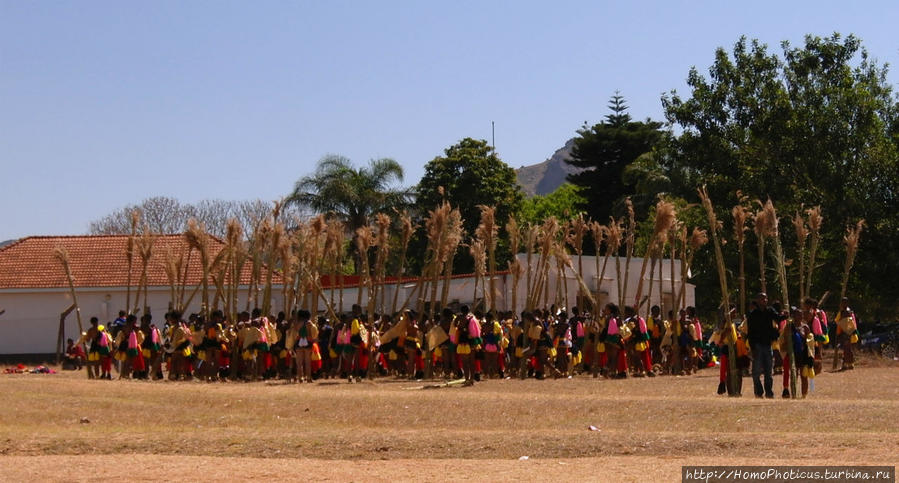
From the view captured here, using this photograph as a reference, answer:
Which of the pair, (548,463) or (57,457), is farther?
(57,457)

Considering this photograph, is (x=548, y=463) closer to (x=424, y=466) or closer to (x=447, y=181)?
(x=424, y=466)

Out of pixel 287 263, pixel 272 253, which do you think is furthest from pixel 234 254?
pixel 287 263

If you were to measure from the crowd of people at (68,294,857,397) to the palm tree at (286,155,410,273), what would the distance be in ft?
75.8

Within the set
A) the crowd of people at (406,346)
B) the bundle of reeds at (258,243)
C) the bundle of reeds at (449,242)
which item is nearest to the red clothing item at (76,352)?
the crowd of people at (406,346)

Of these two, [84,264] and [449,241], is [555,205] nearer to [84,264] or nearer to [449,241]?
[84,264]

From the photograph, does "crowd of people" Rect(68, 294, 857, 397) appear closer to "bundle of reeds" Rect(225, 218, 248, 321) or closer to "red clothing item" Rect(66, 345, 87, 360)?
"bundle of reeds" Rect(225, 218, 248, 321)

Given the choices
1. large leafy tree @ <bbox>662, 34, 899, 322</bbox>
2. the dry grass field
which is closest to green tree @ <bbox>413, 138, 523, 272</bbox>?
large leafy tree @ <bbox>662, 34, 899, 322</bbox>

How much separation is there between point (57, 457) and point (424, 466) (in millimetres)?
4199

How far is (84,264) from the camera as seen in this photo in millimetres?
45188

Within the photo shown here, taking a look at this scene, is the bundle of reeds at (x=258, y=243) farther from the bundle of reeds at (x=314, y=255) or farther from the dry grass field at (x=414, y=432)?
the dry grass field at (x=414, y=432)

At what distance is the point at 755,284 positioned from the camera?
39.8 metres

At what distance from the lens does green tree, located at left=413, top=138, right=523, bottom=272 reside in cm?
5466

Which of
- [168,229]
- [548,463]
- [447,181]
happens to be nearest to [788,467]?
[548,463]

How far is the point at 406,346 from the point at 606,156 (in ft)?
135
